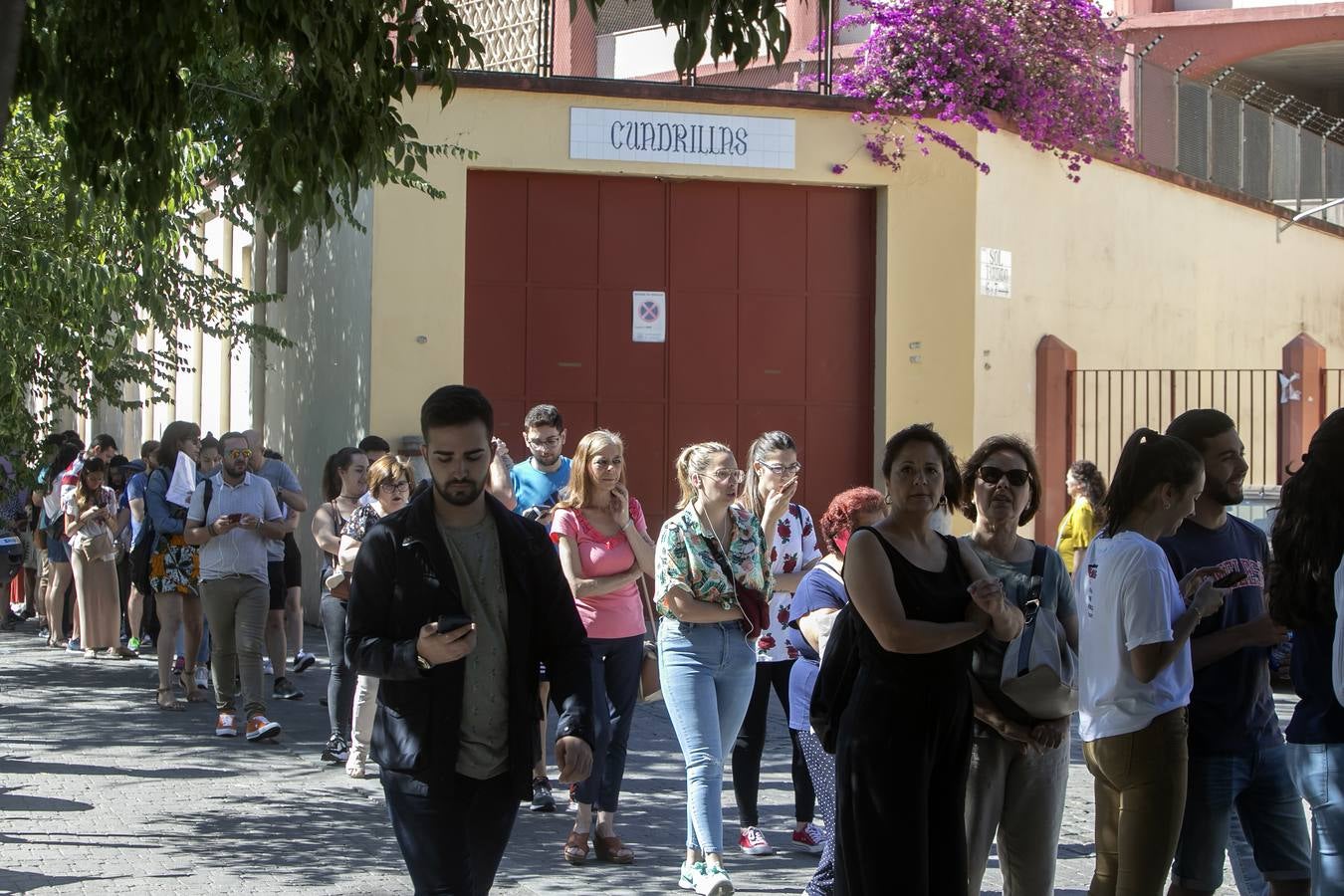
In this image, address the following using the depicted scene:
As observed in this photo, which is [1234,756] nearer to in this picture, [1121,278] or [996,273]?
[996,273]

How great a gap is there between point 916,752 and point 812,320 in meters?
11.1

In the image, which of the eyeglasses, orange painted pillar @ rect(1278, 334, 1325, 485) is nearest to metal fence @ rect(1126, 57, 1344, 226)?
orange painted pillar @ rect(1278, 334, 1325, 485)

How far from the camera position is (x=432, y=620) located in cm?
452

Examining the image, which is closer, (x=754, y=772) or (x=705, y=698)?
(x=705, y=698)

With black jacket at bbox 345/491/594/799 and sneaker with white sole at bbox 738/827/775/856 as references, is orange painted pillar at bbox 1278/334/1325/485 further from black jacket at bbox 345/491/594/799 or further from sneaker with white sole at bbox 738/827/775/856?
black jacket at bbox 345/491/594/799

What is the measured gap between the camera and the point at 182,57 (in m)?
5.90

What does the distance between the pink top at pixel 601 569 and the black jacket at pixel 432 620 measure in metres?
3.12

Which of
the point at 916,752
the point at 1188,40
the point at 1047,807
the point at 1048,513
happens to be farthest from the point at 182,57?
the point at 1188,40

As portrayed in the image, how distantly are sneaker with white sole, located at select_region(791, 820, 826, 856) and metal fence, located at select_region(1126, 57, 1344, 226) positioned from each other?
485 inches

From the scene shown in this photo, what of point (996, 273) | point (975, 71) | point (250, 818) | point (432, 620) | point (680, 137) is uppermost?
point (975, 71)

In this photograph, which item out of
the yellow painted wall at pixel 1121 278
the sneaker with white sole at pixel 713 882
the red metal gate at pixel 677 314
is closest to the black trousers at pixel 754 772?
the sneaker with white sole at pixel 713 882

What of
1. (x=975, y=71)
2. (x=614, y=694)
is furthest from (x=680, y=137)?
(x=614, y=694)

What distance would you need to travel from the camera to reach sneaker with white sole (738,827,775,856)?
25.2ft

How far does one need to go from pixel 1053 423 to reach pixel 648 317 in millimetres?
4117
